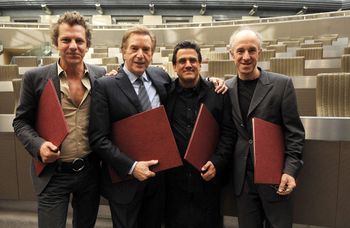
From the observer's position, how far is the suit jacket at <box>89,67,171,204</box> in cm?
59

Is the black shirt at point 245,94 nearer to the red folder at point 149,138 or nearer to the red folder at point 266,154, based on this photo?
the red folder at point 266,154

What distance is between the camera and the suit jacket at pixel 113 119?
1.92ft

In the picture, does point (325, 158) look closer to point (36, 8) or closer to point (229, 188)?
point (229, 188)

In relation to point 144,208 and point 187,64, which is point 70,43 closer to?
point 187,64

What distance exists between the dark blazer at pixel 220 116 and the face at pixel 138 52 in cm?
9

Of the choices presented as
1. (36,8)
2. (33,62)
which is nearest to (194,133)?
(33,62)

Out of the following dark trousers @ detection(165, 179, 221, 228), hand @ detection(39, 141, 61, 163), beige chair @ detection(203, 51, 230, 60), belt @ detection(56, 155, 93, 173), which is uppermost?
beige chair @ detection(203, 51, 230, 60)

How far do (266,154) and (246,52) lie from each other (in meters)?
0.19

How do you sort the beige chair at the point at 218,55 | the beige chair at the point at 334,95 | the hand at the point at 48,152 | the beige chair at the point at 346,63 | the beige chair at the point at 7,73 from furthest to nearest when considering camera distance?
the beige chair at the point at 218,55
the beige chair at the point at 7,73
the beige chair at the point at 346,63
the beige chair at the point at 334,95
the hand at the point at 48,152

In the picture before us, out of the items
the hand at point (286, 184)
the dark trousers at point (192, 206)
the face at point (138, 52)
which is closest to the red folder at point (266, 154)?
the hand at point (286, 184)

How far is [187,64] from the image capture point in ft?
2.01

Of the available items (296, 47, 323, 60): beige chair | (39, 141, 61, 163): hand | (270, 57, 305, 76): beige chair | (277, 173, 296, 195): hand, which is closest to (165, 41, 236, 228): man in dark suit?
(277, 173, 296, 195): hand

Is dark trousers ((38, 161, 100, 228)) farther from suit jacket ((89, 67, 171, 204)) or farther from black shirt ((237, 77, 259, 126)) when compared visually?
black shirt ((237, 77, 259, 126))

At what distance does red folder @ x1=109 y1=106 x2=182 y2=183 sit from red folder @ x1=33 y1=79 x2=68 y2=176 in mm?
97
